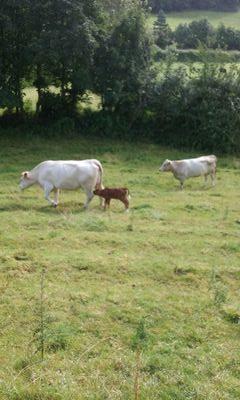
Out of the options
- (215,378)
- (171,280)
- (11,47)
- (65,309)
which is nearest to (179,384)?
(215,378)

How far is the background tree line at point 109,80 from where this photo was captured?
25.8 m

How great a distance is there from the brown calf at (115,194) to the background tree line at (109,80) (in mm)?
10449

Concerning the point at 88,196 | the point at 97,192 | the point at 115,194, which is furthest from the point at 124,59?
the point at 115,194

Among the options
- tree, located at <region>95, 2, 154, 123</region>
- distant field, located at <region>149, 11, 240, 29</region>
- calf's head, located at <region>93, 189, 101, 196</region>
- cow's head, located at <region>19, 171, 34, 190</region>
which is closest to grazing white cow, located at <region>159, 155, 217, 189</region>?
calf's head, located at <region>93, 189, 101, 196</region>

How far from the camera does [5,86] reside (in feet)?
88.3

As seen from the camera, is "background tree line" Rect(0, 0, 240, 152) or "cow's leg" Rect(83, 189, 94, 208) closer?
"cow's leg" Rect(83, 189, 94, 208)

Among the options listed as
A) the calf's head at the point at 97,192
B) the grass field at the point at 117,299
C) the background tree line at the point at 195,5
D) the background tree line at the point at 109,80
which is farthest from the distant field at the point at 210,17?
the grass field at the point at 117,299

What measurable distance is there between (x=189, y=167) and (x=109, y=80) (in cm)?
825

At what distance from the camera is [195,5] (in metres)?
74.6

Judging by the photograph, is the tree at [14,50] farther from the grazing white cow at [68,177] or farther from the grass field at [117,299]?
the grass field at [117,299]

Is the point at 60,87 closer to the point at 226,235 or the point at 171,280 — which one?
the point at 226,235

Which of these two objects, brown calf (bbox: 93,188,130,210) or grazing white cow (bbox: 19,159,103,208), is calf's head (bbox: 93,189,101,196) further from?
grazing white cow (bbox: 19,159,103,208)

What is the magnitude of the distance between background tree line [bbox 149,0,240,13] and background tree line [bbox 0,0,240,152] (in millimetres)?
40885

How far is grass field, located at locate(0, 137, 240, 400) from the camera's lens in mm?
7719
